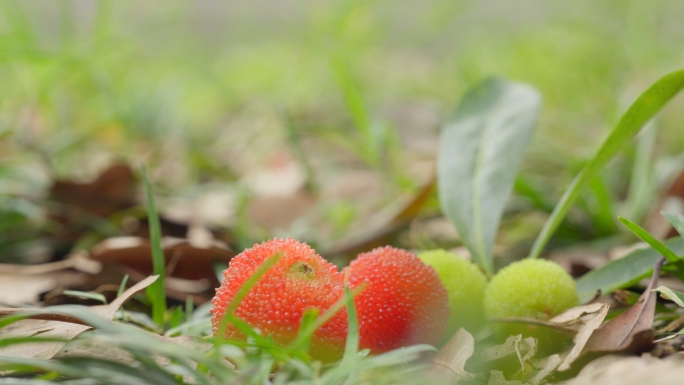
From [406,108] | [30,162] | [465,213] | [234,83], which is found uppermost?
[234,83]

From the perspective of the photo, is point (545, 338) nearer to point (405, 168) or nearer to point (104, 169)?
point (104, 169)

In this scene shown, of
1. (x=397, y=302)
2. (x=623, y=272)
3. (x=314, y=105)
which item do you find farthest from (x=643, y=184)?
(x=314, y=105)

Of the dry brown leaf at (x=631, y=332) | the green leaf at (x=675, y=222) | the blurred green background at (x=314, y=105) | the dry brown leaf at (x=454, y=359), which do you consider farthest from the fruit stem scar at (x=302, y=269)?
the blurred green background at (x=314, y=105)

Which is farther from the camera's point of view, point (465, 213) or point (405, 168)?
point (405, 168)

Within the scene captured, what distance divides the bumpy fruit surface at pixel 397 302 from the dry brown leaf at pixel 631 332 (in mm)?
136

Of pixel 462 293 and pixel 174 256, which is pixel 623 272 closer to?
pixel 462 293

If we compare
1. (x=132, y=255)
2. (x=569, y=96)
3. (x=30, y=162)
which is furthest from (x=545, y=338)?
(x=569, y=96)

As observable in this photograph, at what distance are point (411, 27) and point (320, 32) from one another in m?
0.58

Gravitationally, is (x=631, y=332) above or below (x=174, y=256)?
below

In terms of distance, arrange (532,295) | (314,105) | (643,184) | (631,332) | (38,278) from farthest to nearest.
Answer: (314,105) < (643,184) < (38,278) < (532,295) < (631,332)

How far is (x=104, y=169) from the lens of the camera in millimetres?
1217

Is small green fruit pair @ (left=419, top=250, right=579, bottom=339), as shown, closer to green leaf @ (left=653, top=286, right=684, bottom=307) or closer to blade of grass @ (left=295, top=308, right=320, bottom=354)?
green leaf @ (left=653, top=286, right=684, bottom=307)

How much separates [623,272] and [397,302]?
26 centimetres

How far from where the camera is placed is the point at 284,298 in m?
0.54
